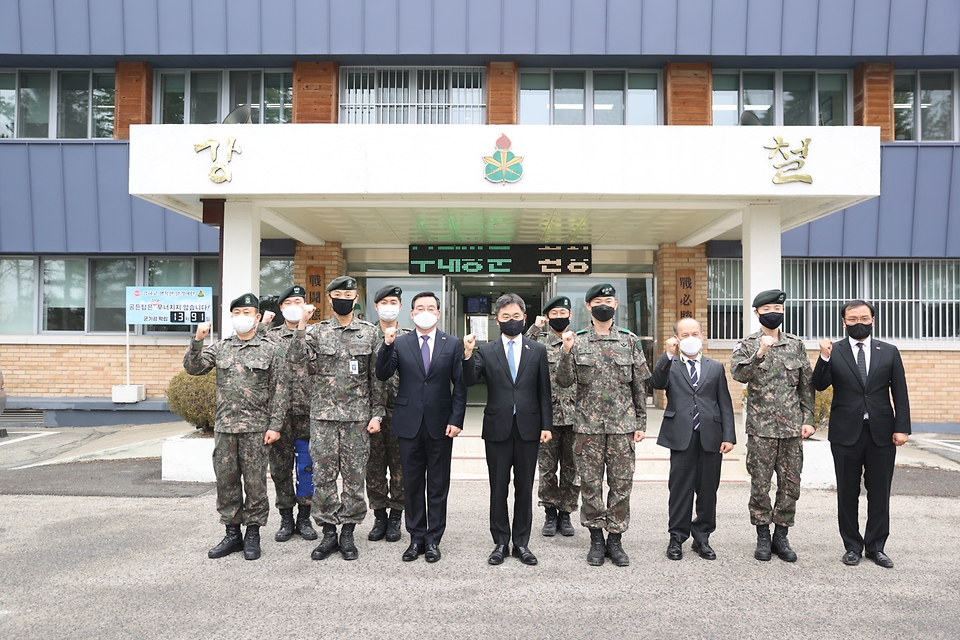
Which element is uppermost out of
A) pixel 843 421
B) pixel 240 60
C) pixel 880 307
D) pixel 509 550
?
pixel 240 60

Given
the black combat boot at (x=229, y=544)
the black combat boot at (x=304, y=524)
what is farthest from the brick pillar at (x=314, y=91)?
the black combat boot at (x=229, y=544)

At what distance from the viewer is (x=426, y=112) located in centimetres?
1159

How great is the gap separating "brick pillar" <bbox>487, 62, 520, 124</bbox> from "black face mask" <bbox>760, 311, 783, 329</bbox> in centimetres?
760

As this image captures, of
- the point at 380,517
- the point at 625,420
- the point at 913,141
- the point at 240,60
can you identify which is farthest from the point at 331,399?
the point at 913,141

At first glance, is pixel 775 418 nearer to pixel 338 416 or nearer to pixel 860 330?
pixel 860 330

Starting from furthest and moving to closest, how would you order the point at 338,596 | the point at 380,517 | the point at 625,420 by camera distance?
the point at 380,517 < the point at 625,420 < the point at 338,596

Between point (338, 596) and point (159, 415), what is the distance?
901cm

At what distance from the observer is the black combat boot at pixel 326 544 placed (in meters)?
4.56

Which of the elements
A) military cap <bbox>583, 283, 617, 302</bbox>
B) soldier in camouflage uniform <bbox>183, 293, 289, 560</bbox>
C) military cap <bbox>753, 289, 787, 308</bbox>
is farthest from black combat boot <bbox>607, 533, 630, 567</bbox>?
soldier in camouflage uniform <bbox>183, 293, 289, 560</bbox>

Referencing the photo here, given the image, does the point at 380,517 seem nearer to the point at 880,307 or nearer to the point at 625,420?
the point at 625,420

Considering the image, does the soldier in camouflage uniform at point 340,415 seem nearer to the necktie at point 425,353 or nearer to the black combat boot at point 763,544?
the necktie at point 425,353

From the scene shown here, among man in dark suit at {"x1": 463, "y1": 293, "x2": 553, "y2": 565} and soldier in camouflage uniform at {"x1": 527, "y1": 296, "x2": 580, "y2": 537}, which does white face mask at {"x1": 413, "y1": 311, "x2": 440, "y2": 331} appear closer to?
man in dark suit at {"x1": 463, "y1": 293, "x2": 553, "y2": 565}

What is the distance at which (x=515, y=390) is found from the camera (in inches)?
181

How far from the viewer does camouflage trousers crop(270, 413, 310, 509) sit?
5.05m
